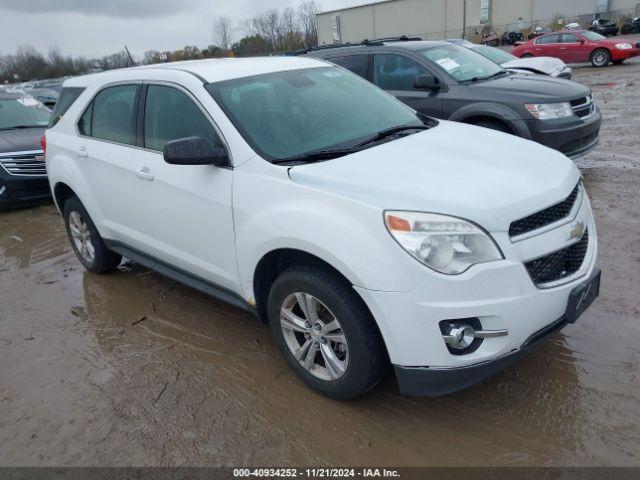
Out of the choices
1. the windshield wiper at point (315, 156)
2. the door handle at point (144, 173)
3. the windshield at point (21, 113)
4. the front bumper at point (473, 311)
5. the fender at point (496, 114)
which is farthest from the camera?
the windshield at point (21, 113)

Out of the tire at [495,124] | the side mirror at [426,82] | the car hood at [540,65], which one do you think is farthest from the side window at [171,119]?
the car hood at [540,65]

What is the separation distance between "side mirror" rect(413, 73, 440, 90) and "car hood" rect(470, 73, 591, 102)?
473mm

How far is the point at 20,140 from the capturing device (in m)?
8.15

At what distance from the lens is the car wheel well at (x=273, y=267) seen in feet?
9.37

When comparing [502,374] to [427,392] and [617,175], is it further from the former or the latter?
[617,175]

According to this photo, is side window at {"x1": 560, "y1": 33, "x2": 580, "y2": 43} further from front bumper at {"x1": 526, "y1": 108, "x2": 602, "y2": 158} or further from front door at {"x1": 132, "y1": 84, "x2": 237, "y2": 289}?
front door at {"x1": 132, "y1": 84, "x2": 237, "y2": 289}

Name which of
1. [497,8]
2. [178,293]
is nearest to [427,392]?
[178,293]

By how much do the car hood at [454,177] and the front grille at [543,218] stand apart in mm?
40

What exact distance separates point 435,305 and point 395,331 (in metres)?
0.23

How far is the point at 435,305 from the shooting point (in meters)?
2.45

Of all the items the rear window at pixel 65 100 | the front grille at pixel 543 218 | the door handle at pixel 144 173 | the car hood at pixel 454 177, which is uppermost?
the rear window at pixel 65 100

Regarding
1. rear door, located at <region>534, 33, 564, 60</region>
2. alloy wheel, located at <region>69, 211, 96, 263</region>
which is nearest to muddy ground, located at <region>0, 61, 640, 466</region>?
alloy wheel, located at <region>69, 211, 96, 263</region>

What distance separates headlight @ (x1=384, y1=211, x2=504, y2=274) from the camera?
2.48 metres

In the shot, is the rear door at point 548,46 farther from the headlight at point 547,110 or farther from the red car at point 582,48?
the headlight at point 547,110
